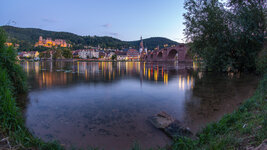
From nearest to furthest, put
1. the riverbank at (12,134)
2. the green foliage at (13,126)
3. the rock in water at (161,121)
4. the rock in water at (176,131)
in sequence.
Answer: the riverbank at (12,134)
the green foliage at (13,126)
the rock in water at (176,131)
the rock in water at (161,121)

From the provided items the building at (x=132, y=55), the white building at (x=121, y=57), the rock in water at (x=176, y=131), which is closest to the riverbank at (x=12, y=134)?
the rock in water at (x=176, y=131)

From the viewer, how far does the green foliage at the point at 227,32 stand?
632 inches

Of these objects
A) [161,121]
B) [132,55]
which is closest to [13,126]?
[161,121]

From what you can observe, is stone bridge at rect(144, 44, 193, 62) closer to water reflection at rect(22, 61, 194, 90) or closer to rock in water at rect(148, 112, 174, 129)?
water reflection at rect(22, 61, 194, 90)

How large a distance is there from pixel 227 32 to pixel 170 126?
16.8 m

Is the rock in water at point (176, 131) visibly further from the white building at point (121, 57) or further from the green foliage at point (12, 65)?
the white building at point (121, 57)

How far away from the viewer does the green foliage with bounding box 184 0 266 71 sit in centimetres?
1606

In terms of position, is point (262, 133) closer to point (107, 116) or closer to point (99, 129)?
point (99, 129)

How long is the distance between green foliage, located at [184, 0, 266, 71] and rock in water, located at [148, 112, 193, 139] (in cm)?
1496

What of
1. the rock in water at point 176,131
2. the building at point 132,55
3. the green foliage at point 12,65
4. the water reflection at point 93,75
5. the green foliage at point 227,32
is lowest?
the rock in water at point 176,131

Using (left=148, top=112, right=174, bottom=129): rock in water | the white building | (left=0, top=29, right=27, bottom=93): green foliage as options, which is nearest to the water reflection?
(left=0, top=29, right=27, bottom=93): green foliage

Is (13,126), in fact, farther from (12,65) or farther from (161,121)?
(12,65)

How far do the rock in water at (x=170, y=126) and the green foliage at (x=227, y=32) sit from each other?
14956 mm

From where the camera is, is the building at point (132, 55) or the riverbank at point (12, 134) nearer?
the riverbank at point (12, 134)
